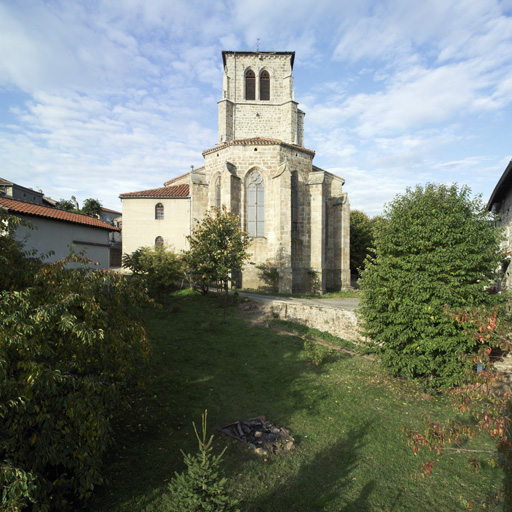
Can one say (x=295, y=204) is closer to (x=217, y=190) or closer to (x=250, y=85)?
(x=217, y=190)

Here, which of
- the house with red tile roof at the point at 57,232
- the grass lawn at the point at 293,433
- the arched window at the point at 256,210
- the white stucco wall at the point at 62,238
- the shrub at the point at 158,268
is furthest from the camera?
the arched window at the point at 256,210

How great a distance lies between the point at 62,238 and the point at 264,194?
44.9 ft

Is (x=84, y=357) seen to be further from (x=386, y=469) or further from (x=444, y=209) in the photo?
(x=444, y=209)

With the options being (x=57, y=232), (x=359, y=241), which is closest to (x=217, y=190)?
(x=57, y=232)

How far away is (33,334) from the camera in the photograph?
14.4 feet

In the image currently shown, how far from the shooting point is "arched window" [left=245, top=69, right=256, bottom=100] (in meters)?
28.2

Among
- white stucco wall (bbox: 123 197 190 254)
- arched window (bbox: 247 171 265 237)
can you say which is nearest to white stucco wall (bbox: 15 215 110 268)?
white stucco wall (bbox: 123 197 190 254)

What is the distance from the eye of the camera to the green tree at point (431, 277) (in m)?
9.61

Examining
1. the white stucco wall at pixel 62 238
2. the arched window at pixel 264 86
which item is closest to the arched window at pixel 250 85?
the arched window at pixel 264 86

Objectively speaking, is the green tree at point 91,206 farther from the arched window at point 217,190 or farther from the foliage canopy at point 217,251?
the foliage canopy at point 217,251

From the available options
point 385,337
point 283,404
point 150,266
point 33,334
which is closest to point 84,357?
point 33,334

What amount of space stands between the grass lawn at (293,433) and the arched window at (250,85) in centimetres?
2275

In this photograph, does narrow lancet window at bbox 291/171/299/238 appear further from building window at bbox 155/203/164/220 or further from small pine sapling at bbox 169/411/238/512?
small pine sapling at bbox 169/411/238/512

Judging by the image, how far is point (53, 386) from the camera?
158 inches
